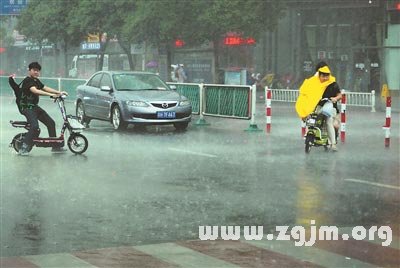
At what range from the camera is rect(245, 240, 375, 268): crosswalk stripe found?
5973 mm

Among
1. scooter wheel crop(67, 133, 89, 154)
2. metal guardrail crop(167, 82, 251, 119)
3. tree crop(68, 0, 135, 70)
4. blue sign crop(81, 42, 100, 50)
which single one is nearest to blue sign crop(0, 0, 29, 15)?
tree crop(68, 0, 135, 70)

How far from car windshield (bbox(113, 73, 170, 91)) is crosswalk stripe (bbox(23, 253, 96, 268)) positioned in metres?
13.2

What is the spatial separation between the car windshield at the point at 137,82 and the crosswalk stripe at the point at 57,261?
1321cm

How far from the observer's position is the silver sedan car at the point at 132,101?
18219 mm

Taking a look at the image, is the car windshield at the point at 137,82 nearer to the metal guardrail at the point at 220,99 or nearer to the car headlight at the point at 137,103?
the car headlight at the point at 137,103

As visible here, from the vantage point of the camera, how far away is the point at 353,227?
737 cm

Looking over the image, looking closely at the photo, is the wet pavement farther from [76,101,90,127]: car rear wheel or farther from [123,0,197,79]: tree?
[123,0,197,79]: tree

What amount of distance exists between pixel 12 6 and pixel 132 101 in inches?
1270

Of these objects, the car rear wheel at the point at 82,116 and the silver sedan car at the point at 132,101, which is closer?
the silver sedan car at the point at 132,101

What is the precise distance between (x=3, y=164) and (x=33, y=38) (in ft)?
133

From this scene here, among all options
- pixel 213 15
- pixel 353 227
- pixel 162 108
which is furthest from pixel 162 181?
pixel 213 15

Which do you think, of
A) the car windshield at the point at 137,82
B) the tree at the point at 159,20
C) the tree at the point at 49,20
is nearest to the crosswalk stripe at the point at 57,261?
the car windshield at the point at 137,82

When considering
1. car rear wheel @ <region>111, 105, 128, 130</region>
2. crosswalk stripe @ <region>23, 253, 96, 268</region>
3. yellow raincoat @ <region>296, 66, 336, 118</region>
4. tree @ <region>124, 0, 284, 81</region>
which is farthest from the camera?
tree @ <region>124, 0, 284, 81</region>

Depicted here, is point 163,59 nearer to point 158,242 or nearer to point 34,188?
point 34,188
